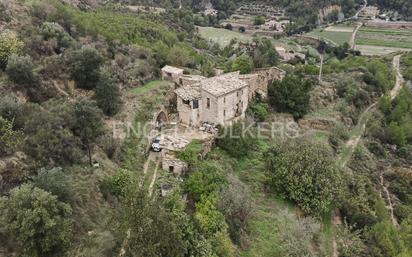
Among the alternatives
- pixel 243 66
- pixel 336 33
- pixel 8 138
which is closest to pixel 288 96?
pixel 243 66

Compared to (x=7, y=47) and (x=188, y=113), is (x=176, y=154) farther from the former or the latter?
(x=7, y=47)

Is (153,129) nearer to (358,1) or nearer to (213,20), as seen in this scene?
(213,20)

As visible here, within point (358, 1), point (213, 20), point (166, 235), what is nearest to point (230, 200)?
point (166, 235)

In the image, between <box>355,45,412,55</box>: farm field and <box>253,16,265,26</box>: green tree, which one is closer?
<box>355,45,412,55</box>: farm field

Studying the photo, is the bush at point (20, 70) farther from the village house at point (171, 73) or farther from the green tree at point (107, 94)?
the village house at point (171, 73)

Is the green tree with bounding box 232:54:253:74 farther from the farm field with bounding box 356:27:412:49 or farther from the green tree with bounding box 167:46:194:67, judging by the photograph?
the farm field with bounding box 356:27:412:49

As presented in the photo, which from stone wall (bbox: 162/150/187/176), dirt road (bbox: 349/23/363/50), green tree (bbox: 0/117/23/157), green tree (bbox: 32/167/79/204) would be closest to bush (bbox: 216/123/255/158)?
stone wall (bbox: 162/150/187/176)

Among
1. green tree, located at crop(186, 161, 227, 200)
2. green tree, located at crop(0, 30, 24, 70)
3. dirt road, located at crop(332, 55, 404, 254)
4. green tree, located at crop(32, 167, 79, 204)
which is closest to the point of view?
green tree, located at crop(32, 167, 79, 204)
